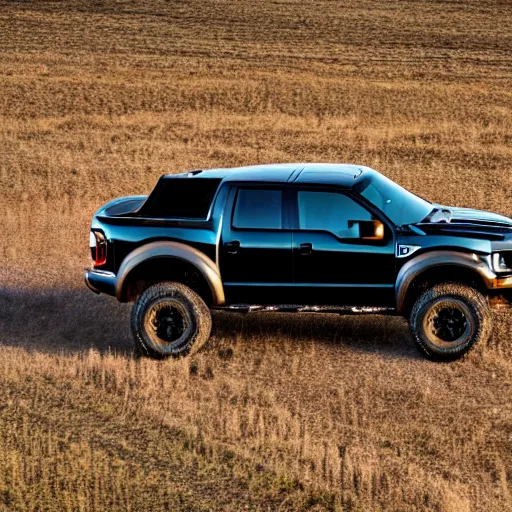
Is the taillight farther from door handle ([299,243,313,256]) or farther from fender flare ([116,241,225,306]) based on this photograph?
door handle ([299,243,313,256])

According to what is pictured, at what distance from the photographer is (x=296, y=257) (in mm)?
10695

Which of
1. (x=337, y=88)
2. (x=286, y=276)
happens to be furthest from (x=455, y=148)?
(x=286, y=276)

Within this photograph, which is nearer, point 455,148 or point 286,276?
point 286,276

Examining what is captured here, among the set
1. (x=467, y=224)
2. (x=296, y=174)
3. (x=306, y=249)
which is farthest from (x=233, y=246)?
(x=467, y=224)

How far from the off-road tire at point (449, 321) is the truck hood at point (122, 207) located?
9.55ft

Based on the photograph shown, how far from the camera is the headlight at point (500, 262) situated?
34.4 feet

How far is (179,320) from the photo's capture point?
10.9 metres

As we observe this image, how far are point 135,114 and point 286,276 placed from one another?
17460 millimetres

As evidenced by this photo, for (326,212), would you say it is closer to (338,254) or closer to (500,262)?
(338,254)

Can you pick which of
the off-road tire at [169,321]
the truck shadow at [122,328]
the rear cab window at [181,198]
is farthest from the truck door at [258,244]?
the truck shadow at [122,328]

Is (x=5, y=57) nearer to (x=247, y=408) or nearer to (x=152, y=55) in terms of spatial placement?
(x=152, y=55)

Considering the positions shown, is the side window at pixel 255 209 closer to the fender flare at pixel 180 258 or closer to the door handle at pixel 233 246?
the door handle at pixel 233 246

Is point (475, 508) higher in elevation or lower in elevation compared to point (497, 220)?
lower

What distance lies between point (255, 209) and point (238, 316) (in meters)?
2.14
